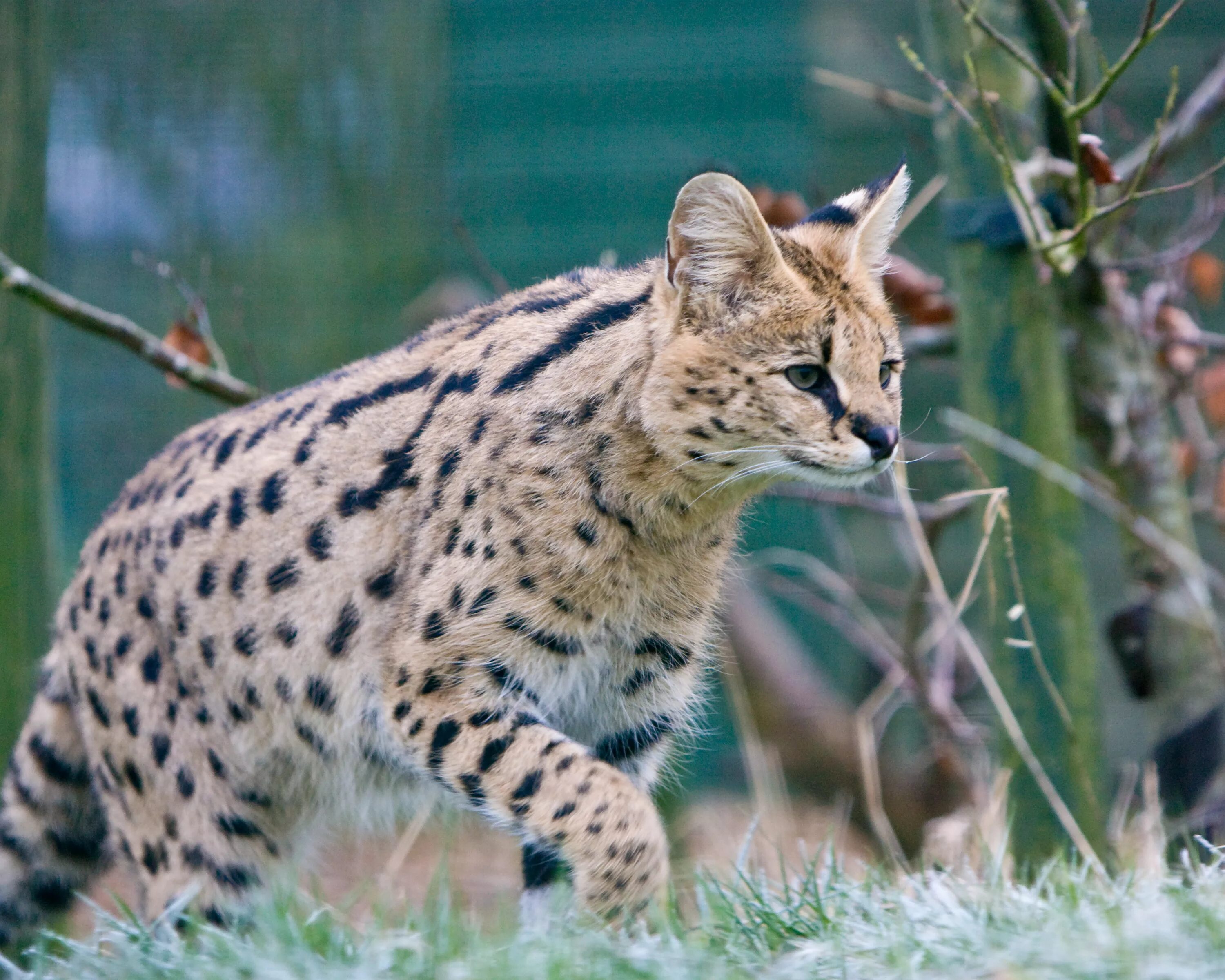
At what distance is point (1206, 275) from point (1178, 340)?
0.43 metres

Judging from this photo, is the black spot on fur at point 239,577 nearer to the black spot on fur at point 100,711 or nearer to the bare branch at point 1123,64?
the black spot on fur at point 100,711

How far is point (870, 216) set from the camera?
336 cm

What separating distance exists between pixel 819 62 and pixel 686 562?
14.2 feet

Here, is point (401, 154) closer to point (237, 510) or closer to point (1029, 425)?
Answer: point (237, 510)

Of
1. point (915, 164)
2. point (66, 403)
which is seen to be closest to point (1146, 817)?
point (915, 164)

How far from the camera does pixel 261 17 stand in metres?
7.03

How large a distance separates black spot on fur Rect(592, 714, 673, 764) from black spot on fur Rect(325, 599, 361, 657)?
0.71 meters

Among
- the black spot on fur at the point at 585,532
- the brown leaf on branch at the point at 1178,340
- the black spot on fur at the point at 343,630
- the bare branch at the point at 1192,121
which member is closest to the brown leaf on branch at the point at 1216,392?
the brown leaf on branch at the point at 1178,340

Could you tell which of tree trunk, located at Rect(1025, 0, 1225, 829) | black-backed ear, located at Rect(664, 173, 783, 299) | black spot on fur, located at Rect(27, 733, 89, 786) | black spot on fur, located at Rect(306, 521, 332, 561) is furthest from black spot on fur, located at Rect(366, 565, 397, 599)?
tree trunk, located at Rect(1025, 0, 1225, 829)

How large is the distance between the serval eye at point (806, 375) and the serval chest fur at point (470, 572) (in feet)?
0.04

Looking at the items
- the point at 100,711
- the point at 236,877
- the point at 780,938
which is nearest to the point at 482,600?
the point at 780,938

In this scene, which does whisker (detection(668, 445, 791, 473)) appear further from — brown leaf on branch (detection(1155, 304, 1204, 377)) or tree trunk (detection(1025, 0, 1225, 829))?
brown leaf on branch (detection(1155, 304, 1204, 377))

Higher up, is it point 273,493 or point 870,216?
point 870,216

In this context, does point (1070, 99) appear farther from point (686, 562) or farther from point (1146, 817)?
point (1146, 817)
